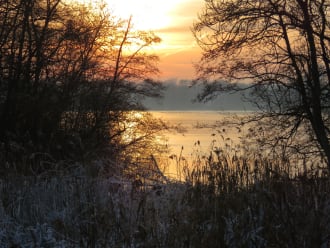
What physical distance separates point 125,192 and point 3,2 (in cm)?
1324

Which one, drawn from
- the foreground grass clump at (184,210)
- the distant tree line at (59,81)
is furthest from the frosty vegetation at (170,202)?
the distant tree line at (59,81)

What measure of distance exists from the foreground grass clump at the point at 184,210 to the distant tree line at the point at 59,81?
7600mm

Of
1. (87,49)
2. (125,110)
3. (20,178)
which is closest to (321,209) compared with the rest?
(20,178)

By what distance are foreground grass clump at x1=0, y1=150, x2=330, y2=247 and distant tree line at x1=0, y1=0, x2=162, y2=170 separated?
760 centimetres

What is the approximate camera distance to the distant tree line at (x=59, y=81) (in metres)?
18.6

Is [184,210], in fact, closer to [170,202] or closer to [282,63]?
[170,202]

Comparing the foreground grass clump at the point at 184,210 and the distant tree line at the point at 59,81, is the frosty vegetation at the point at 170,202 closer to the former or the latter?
the foreground grass clump at the point at 184,210

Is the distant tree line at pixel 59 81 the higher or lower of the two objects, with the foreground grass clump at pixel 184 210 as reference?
higher

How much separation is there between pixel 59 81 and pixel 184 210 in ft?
49.9

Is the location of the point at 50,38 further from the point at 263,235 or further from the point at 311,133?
the point at 263,235

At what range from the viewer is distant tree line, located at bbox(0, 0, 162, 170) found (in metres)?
18.6

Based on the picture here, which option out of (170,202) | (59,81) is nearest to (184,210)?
(170,202)

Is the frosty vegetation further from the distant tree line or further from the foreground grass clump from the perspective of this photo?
the distant tree line

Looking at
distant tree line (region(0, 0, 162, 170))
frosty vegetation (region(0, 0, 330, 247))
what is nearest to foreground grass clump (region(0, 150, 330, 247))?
frosty vegetation (region(0, 0, 330, 247))
